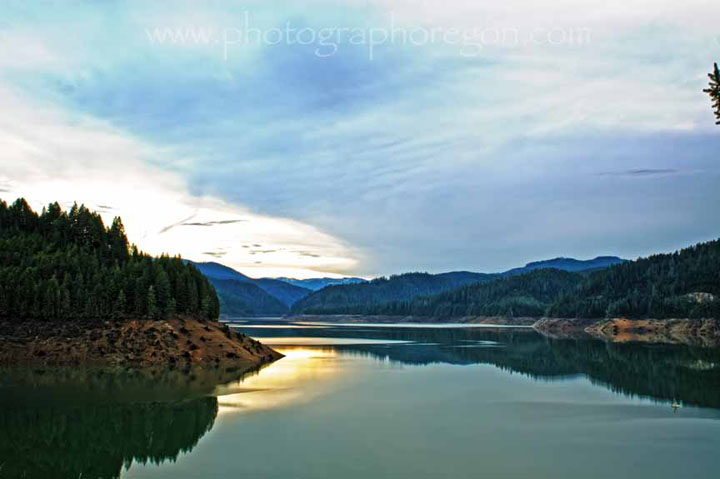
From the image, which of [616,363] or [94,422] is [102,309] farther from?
[616,363]

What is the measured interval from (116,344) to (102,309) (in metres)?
8.88

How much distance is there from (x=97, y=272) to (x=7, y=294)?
14055mm

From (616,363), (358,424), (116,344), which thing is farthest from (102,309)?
(616,363)

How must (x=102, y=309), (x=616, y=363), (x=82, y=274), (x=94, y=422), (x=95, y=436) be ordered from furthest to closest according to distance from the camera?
(x=616, y=363) < (x=82, y=274) < (x=102, y=309) < (x=94, y=422) < (x=95, y=436)

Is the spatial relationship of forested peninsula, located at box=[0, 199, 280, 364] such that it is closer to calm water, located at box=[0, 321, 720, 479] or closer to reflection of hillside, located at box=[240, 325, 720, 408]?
calm water, located at box=[0, 321, 720, 479]

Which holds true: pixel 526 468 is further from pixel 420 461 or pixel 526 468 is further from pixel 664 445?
pixel 664 445

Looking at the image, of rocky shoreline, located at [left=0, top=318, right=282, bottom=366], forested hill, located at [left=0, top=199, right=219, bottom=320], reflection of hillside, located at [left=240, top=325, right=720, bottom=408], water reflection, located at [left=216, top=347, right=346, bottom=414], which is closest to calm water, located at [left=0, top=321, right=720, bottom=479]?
water reflection, located at [left=216, top=347, right=346, bottom=414]

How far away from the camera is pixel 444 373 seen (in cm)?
8856

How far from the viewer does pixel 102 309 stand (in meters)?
94.6

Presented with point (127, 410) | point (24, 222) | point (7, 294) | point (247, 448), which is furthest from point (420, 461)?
point (24, 222)

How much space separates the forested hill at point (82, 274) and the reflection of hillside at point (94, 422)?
62.9ft

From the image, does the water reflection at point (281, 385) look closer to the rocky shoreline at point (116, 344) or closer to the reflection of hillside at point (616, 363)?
the rocky shoreline at point (116, 344)

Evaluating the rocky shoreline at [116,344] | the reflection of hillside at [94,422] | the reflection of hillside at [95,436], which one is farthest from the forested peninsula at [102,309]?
the reflection of hillside at [95,436]

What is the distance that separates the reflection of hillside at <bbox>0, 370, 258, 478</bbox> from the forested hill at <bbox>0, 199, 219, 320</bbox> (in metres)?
19.2
